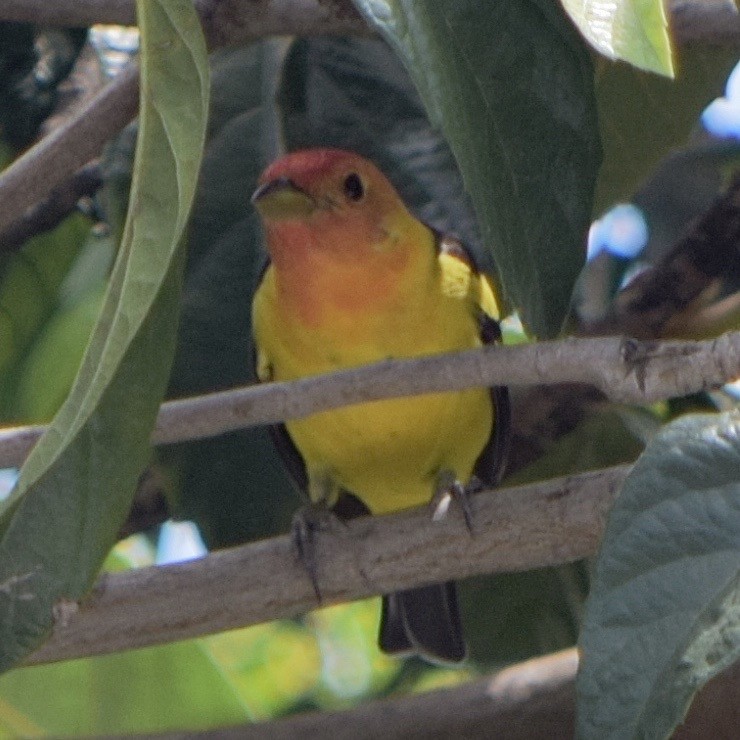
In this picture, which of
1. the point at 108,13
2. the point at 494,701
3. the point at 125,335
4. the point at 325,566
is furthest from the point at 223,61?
the point at 125,335

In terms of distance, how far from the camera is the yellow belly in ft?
9.96

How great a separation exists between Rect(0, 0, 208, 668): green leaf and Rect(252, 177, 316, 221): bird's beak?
123cm

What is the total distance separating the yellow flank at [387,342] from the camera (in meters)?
3.00

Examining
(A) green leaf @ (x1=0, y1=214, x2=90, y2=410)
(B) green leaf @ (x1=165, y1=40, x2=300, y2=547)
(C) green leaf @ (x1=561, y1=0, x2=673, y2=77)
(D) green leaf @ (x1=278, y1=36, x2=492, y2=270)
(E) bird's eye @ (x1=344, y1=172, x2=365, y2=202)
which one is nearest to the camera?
(C) green leaf @ (x1=561, y1=0, x2=673, y2=77)

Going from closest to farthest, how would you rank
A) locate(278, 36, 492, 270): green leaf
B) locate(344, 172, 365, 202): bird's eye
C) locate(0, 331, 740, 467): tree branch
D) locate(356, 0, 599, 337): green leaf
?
locate(356, 0, 599, 337): green leaf → locate(0, 331, 740, 467): tree branch → locate(278, 36, 492, 270): green leaf → locate(344, 172, 365, 202): bird's eye

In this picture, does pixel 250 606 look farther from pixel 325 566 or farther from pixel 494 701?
pixel 494 701

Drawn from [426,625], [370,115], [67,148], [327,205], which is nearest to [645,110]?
[370,115]

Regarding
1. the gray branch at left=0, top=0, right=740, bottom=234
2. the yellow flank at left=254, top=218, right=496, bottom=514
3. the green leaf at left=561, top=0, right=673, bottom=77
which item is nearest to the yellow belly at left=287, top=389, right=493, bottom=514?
the yellow flank at left=254, top=218, right=496, bottom=514

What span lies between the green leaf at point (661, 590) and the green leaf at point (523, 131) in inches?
10.9

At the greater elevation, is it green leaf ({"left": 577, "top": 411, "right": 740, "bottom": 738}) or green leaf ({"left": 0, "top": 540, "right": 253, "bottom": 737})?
green leaf ({"left": 577, "top": 411, "right": 740, "bottom": 738})

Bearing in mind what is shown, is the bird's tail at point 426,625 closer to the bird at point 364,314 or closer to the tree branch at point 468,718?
the bird at point 364,314

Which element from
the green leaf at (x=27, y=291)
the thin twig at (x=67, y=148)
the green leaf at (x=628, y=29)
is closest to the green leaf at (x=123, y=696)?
the green leaf at (x=27, y=291)

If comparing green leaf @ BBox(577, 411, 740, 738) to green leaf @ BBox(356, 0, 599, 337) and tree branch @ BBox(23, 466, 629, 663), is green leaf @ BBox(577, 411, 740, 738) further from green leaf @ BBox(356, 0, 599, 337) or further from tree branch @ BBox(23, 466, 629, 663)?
tree branch @ BBox(23, 466, 629, 663)

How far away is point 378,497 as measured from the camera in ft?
11.4
